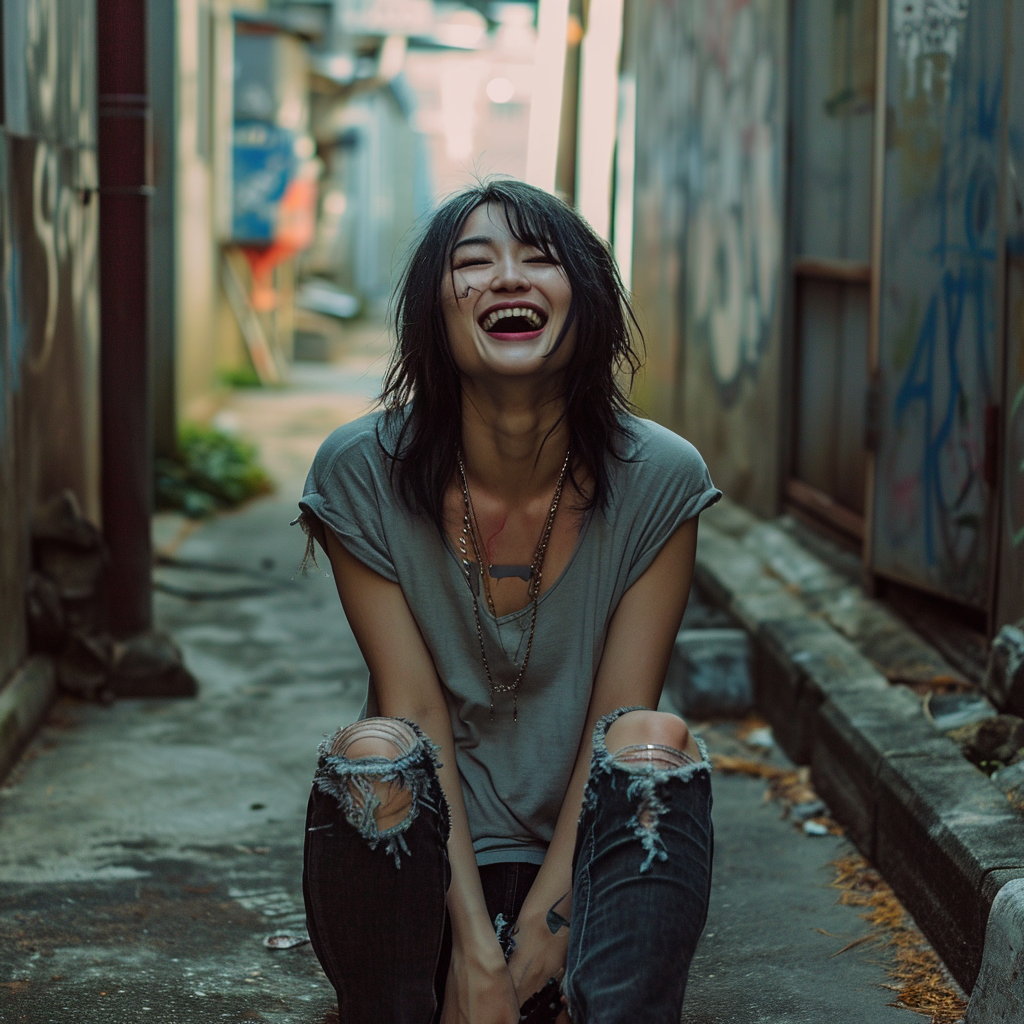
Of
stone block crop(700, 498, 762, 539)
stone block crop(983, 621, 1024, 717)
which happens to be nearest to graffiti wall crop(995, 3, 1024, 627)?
stone block crop(983, 621, 1024, 717)

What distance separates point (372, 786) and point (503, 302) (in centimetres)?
78

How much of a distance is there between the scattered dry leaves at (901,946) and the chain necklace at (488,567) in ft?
3.16

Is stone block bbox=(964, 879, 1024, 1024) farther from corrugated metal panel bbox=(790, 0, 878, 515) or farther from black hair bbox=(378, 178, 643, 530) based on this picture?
corrugated metal panel bbox=(790, 0, 878, 515)

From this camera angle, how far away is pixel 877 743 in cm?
340

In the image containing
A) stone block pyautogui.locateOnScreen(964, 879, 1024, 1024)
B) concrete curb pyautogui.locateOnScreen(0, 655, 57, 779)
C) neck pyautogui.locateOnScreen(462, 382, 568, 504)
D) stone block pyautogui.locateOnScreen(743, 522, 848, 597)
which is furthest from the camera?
stone block pyautogui.locateOnScreen(743, 522, 848, 597)

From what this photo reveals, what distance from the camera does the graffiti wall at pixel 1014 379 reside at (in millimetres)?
3461

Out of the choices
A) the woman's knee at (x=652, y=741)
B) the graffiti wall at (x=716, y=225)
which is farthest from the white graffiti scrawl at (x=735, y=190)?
the woman's knee at (x=652, y=741)

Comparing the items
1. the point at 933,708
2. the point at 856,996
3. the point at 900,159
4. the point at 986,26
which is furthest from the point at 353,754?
the point at 900,159

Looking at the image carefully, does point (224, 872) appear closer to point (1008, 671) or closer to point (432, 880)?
point (432, 880)

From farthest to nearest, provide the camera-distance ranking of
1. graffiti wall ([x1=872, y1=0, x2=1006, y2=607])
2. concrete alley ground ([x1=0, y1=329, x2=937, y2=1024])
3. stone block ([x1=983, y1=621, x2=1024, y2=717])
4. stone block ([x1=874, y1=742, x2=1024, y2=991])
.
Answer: graffiti wall ([x1=872, y1=0, x2=1006, y2=607]) < stone block ([x1=983, y1=621, x2=1024, y2=717]) < concrete alley ground ([x1=0, y1=329, x2=937, y2=1024]) < stone block ([x1=874, y1=742, x2=1024, y2=991])

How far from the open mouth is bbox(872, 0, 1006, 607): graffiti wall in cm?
185

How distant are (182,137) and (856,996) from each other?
869cm

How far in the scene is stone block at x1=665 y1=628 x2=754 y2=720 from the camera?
4641mm

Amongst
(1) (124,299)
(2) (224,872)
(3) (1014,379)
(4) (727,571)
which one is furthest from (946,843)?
(1) (124,299)
